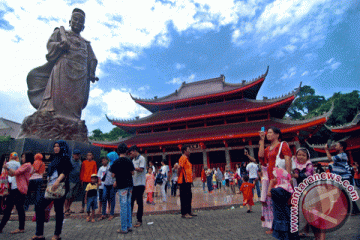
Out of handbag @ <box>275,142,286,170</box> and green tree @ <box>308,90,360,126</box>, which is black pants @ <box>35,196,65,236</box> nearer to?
handbag @ <box>275,142,286,170</box>

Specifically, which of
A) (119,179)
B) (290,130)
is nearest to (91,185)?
(119,179)

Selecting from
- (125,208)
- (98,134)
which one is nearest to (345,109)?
(125,208)

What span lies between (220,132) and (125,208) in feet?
53.9

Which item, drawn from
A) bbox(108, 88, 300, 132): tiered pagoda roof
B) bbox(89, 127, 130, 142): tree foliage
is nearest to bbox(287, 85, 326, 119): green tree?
bbox(108, 88, 300, 132): tiered pagoda roof

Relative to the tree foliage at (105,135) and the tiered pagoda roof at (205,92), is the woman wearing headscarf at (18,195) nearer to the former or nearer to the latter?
the tiered pagoda roof at (205,92)

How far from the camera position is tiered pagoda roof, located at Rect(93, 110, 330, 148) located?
1654cm

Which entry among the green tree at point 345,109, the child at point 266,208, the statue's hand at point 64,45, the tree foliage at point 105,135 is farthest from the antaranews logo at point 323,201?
the tree foliage at point 105,135

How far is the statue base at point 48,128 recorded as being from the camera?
813cm

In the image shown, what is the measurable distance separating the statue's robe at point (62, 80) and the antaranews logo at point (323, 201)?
9.29 m

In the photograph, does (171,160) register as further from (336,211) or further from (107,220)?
(336,211)

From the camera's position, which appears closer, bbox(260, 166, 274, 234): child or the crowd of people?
the crowd of people

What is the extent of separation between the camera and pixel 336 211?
7.06 feet

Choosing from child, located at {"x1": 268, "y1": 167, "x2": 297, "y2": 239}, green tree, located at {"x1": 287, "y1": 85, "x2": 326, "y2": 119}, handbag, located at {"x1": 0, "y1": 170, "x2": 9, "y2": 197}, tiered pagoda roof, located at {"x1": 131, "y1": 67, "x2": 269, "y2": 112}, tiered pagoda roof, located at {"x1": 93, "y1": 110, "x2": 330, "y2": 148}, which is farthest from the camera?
green tree, located at {"x1": 287, "y1": 85, "x2": 326, "y2": 119}

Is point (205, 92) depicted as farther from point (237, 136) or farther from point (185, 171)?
point (185, 171)
